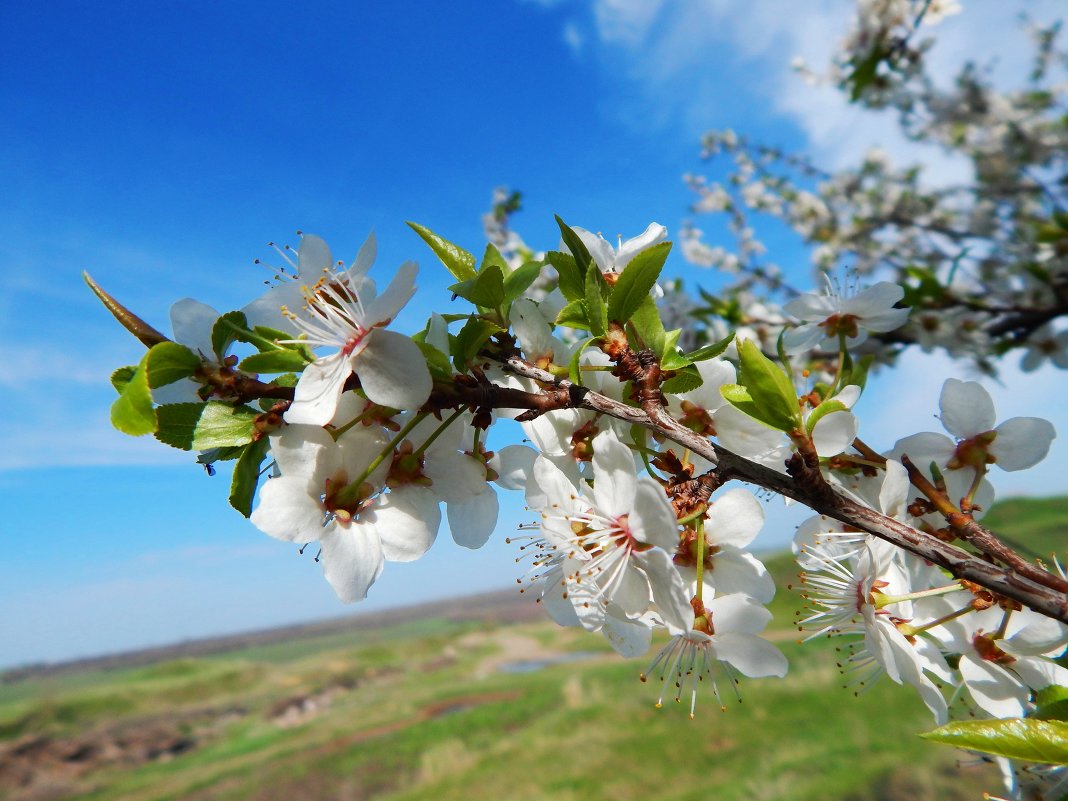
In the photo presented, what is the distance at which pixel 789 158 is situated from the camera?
324 cm

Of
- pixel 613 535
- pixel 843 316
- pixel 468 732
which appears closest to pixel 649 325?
pixel 613 535

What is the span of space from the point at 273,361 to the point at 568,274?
0.62ft

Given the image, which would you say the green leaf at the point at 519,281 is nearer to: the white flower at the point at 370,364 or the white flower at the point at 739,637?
the white flower at the point at 370,364

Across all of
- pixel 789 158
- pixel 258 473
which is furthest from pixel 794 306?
pixel 789 158

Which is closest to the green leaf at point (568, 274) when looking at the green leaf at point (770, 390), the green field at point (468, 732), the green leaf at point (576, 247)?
the green leaf at point (576, 247)

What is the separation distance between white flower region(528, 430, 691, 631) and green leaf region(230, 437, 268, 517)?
0.56ft

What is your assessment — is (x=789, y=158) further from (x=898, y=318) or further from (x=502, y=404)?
(x=502, y=404)

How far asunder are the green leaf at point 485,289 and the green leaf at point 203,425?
0.15 metres

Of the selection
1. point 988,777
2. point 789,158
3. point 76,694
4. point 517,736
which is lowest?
point 988,777

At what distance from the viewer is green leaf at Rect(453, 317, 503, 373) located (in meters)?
0.37

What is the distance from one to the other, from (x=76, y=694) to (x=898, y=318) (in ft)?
34.5

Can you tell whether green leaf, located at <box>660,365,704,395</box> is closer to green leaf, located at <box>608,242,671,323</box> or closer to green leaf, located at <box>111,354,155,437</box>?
green leaf, located at <box>608,242,671,323</box>

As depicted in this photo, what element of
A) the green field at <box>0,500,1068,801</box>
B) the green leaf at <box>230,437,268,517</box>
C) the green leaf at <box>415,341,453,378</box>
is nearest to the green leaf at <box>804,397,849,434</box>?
the green leaf at <box>415,341,453,378</box>

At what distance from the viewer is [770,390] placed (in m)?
0.35
